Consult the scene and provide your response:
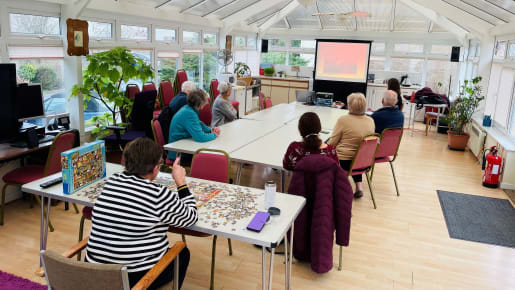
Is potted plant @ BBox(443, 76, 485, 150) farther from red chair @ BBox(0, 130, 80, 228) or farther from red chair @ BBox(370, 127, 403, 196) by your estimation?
red chair @ BBox(0, 130, 80, 228)

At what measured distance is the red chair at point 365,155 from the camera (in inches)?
168

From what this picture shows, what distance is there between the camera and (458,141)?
24.9 feet

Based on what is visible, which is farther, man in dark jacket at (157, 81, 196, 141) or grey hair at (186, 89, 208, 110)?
man in dark jacket at (157, 81, 196, 141)

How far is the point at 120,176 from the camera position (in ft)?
6.98

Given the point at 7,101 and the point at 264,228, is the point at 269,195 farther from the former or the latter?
the point at 7,101

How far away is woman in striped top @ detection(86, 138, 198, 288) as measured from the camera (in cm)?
203

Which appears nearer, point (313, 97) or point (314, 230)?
point (314, 230)

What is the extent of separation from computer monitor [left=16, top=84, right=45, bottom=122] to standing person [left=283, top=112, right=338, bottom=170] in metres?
2.98

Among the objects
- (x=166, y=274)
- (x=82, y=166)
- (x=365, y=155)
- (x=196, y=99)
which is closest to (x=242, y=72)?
(x=196, y=99)

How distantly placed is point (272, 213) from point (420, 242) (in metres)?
2.10

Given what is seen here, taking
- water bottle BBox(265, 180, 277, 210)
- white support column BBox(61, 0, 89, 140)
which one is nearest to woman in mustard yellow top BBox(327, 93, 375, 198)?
water bottle BBox(265, 180, 277, 210)

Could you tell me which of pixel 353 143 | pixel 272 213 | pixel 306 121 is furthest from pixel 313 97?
pixel 272 213

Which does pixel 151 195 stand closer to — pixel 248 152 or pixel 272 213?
pixel 272 213

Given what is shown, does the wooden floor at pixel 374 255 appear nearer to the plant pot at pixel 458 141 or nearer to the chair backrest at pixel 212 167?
the chair backrest at pixel 212 167
